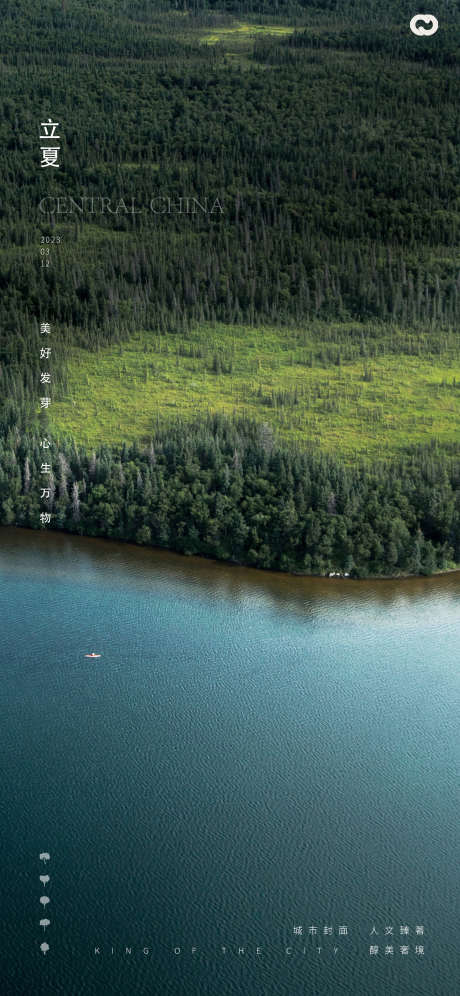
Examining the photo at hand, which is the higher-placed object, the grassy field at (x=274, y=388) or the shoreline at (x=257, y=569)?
the grassy field at (x=274, y=388)

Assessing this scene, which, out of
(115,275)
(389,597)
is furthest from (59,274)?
(389,597)

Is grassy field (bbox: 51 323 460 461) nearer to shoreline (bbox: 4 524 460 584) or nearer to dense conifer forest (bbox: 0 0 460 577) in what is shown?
dense conifer forest (bbox: 0 0 460 577)

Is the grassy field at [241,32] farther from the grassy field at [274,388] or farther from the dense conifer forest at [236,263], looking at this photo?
the grassy field at [274,388]

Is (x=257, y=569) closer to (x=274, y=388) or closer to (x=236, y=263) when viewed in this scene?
(x=274, y=388)

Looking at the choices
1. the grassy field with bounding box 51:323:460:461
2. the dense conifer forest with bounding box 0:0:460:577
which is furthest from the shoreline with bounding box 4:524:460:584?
the grassy field with bounding box 51:323:460:461

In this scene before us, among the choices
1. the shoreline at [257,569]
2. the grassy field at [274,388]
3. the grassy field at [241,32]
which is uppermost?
the grassy field at [241,32]

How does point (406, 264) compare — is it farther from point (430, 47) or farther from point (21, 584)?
point (21, 584)

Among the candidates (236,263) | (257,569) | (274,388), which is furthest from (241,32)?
(257,569)

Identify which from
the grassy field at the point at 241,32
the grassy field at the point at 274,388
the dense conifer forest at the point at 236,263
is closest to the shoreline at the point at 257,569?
the dense conifer forest at the point at 236,263
